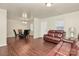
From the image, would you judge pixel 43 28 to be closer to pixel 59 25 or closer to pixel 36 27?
pixel 36 27

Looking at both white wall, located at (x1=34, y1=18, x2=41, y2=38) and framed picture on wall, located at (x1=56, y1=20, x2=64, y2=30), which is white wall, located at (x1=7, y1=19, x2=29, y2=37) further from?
framed picture on wall, located at (x1=56, y1=20, x2=64, y2=30)

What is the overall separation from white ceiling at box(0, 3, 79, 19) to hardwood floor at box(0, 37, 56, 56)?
745 mm

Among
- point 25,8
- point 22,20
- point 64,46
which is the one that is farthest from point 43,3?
point 64,46

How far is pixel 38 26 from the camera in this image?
2.71m

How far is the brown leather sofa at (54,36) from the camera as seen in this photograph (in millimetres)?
2549

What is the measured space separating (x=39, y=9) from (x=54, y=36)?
93cm

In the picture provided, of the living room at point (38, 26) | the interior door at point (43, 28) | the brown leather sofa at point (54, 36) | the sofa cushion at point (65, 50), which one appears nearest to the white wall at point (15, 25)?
the living room at point (38, 26)

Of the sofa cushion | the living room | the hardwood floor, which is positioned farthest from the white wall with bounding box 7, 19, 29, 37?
the sofa cushion

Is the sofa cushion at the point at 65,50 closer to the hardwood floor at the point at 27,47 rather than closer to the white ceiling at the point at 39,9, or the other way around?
the hardwood floor at the point at 27,47

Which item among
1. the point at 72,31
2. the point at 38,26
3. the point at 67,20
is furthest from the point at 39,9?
the point at 72,31

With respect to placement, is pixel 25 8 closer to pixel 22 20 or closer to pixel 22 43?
pixel 22 20

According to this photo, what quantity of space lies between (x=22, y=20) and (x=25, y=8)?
0.40 meters

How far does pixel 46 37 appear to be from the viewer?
2662mm

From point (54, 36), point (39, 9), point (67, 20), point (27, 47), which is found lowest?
point (27, 47)
